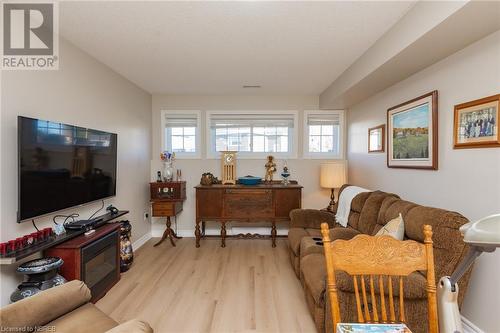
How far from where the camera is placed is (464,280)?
66.1 inches

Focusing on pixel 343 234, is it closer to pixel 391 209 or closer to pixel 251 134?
pixel 391 209

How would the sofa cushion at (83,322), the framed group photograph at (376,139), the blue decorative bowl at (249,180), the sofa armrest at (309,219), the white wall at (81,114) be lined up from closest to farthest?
the sofa cushion at (83,322) → the white wall at (81,114) → the framed group photograph at (376,139) → the sofa armrest at (309,219) → the blue decorative bowl at (249,180)

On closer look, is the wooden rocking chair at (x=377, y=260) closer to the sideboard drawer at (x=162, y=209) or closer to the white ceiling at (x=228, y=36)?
the white ceiling at (x=228, y=36)

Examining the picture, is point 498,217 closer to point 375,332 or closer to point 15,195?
point 375,332

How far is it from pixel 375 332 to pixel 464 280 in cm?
91

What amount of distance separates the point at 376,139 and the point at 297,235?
1.67 metres

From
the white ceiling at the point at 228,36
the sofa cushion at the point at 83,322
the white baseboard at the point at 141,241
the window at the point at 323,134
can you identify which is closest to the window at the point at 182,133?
the white ceiling at the point at 228,36

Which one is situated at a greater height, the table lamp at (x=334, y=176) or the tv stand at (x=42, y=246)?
the table lamp at (x=334, y=176)

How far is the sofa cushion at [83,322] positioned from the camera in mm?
1396

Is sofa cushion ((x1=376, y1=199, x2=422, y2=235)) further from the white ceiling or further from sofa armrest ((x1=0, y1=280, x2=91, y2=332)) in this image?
sofa armrest ((x1=0, y1=280, x2=91, y2=332))

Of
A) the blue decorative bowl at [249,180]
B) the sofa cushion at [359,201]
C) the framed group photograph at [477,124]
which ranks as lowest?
the sofa cushion at [359,201]

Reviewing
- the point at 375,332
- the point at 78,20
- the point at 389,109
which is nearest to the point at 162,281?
the point at 375,332

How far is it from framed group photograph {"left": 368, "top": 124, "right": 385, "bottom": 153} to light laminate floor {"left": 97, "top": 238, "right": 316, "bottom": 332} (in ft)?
6.26

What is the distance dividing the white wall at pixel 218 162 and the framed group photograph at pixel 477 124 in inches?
102
